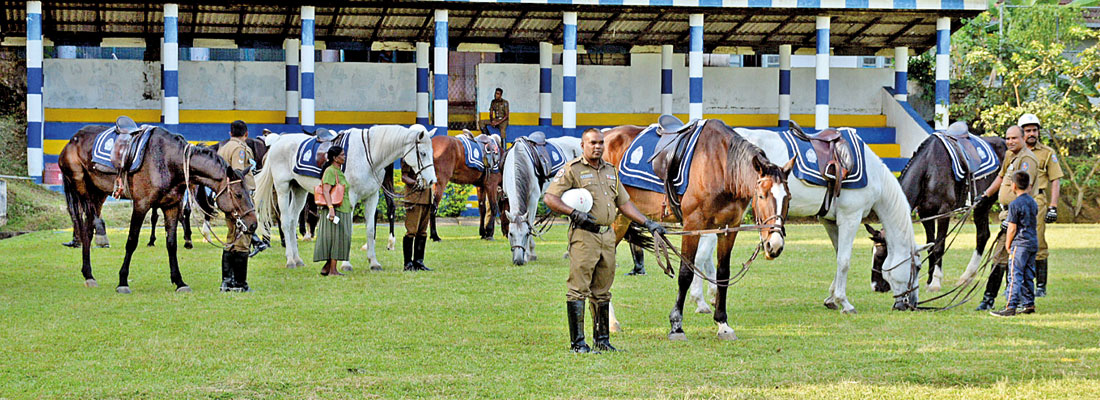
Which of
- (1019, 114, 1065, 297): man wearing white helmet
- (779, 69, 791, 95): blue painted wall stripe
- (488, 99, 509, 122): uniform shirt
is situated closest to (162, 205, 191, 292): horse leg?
(1019, 114, 1065, 297): man wearing white helmet

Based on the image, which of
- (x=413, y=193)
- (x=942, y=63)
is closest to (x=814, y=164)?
(x=413, y=193)

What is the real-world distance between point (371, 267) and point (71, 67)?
2065cm

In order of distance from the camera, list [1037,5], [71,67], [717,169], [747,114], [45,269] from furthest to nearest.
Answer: [1037,5], [747,114], [71,67], [45,269], [717,169]

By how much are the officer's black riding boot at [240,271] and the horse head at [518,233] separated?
351 centimetres

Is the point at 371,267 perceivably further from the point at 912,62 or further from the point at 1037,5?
Result: the point at 1037,5

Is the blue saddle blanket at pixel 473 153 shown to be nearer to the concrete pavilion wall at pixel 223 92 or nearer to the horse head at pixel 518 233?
the horse head at pixel 518 233

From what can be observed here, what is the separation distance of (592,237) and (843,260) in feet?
12.1

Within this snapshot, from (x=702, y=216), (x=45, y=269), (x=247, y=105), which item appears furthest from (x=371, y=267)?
(x=247, y=105)

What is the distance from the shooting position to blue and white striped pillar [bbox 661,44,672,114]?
1374 inches

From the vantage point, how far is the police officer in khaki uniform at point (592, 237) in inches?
319

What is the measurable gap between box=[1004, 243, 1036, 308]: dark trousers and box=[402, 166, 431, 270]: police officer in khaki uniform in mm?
6946

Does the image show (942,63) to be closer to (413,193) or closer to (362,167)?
(413,193)

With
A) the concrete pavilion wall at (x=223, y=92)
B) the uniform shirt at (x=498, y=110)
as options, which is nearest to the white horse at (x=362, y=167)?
the uniform shirt at (x=498, y=110)

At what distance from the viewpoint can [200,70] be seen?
32875 mm
